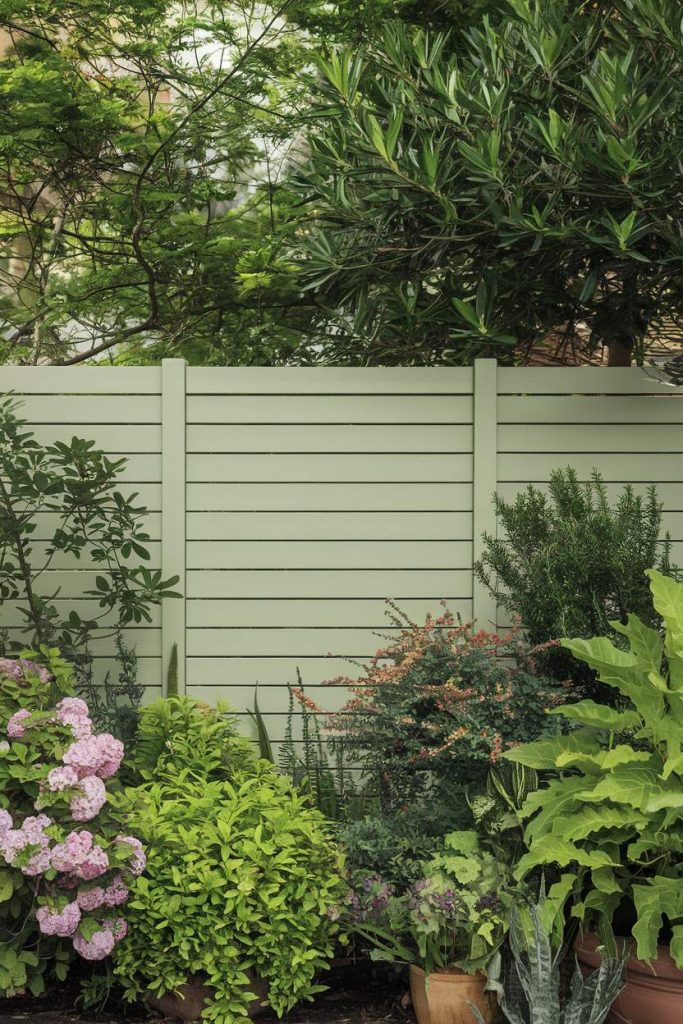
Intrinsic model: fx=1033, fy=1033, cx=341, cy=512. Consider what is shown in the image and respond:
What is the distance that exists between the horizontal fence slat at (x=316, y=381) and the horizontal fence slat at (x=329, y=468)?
0.85ft

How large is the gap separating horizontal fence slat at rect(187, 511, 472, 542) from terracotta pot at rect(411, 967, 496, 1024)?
1651mm

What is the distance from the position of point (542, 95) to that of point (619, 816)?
2657 mm

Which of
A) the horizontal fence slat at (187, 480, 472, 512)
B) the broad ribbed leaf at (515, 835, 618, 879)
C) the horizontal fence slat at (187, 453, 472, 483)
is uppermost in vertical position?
the horizontal fence slat at (187, 453, 472, 483)

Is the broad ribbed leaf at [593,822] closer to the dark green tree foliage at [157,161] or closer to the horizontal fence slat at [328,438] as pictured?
the horizontal fence slat at [328,438]

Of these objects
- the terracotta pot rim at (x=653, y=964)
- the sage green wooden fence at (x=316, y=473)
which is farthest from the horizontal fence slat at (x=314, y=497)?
the terracotta pot rim at (x=653, y=964)

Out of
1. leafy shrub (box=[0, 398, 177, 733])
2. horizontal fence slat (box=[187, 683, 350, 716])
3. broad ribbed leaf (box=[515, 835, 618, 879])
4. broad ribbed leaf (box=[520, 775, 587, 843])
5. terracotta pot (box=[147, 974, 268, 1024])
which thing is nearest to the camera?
broad ribbed leaf (box=[515, 835, 618, 879])

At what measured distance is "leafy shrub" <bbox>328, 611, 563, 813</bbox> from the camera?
127 inches

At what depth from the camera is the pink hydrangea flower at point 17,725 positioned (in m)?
3.05

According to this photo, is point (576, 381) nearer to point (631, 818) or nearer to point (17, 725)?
point (631, 818)

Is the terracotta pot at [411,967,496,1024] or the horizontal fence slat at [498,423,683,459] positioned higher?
the horizontal fence slat at [498,423,683,459]

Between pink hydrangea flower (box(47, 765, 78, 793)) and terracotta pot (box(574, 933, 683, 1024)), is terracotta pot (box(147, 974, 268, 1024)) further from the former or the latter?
terracotta pot (box(574, 933, 683, 1024))

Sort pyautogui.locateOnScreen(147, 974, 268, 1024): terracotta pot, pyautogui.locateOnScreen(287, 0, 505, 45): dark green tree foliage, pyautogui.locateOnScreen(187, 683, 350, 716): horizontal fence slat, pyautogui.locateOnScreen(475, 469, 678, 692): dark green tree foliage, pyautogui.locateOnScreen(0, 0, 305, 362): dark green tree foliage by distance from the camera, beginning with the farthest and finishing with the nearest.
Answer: pyautogui.locateOnScreen(0, 0, 305, 362): dark green tree foliage → pyautogui.locateOnScreen(287, 0, 505, 45): dark green tree foliage → pyautogui.locateOnScreen(187, 683, 350, 716): horizontal fence slat → pyautogui.locateOnScreen(475, 469, 678, 692): dark green tree foliage → pyautogui.locateOnScreen(147, 974, 268, 1024): terracotta pot

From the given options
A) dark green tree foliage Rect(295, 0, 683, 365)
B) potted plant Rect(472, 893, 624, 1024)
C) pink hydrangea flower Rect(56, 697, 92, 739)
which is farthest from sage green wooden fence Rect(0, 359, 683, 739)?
potted plant Rect(472, 893, 624, 1024)

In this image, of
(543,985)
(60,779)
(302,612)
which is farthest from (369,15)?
(543,985)
